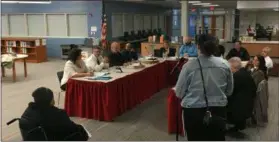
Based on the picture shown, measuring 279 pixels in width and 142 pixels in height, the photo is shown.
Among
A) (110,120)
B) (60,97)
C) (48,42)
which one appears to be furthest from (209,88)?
(48,42)

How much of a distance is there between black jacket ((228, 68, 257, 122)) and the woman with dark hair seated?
1442 millimetres

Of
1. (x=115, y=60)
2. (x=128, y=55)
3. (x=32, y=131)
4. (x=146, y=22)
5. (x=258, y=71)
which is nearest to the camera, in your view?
(x=32, y=131)

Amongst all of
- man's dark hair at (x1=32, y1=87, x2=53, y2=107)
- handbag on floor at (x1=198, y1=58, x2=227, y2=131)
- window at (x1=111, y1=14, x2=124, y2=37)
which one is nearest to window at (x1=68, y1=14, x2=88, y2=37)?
window at (x1=111, y1=14, x2=124, y2=37)

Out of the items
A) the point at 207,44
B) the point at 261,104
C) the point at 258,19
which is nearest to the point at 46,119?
the point at 207,44

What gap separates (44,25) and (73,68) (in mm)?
8821

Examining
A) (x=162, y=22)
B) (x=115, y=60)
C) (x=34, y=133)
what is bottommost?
(x=34, y=133)

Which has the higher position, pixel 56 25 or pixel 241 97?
pixel 56 25

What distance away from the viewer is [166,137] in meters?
4.22

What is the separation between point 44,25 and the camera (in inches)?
523

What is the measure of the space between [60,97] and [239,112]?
3.78m

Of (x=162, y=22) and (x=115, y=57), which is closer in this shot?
(x=115, y=57)

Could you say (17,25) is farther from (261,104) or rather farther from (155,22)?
(261,104)

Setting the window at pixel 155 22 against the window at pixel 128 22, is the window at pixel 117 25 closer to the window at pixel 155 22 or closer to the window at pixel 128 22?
the window at pixel 128 22

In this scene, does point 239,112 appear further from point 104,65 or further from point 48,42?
point 48,42
